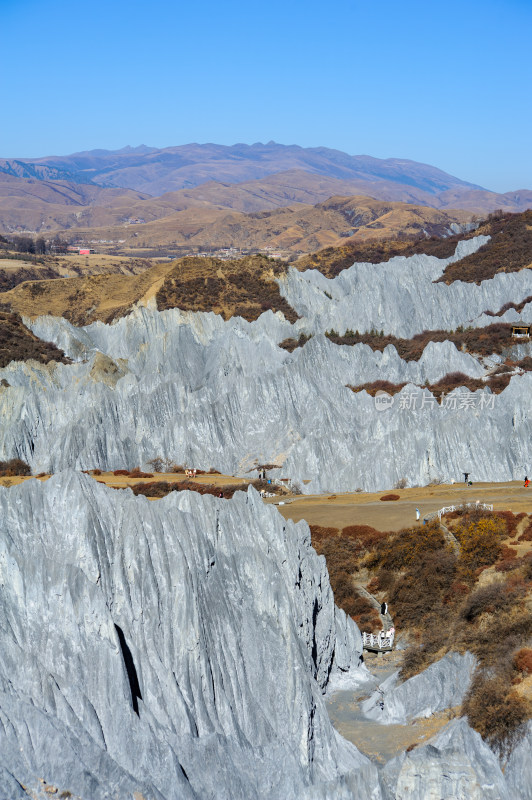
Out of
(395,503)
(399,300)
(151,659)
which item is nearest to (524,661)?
(151,659)

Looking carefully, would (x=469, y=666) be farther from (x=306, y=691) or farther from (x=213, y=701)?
(x=213, y=701)

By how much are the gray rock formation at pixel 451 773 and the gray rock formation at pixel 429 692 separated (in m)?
2.75

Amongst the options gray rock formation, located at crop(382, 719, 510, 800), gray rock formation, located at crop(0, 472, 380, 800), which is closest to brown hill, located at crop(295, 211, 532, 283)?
gray rock formation, located at crop(0, 472, 380, 800)

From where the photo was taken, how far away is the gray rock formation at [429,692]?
1057 inches

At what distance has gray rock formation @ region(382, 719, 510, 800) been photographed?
904 inches

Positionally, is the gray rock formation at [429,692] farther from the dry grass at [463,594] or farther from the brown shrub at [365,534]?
the brown shrub at [365,534]

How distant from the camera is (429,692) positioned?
89.7 ft

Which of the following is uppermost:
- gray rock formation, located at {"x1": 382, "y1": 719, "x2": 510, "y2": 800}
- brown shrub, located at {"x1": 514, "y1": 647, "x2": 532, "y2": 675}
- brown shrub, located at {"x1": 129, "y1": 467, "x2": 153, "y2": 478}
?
brown shrub, located at {"x1": 129, "y1": 467, "x2": 153, "y2": 478}

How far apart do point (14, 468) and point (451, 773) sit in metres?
39.5

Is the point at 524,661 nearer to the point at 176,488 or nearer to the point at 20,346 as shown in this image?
the point at 176,488

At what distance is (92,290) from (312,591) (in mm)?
91998

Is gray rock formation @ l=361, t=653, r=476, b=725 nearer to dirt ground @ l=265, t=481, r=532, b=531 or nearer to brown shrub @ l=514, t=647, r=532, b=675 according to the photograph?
brown shrub @ l=514, t=647, r=532, b=675

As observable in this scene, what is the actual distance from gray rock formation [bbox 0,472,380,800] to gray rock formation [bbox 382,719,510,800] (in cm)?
75

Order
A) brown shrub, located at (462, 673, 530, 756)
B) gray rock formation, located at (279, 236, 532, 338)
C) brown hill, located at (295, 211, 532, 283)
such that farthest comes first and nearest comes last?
brown hill, located at (295, 211, 532, 283) → gray rock formation, located at (279, 236, 532, 338) → brown shrub, located at (462, 673, 530, 756)
